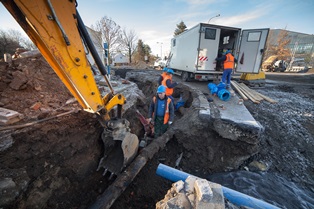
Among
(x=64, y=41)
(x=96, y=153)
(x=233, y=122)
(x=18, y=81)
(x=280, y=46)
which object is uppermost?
(x=280, y=46)

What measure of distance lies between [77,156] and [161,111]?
247 cm

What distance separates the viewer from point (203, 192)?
1114 millimetres

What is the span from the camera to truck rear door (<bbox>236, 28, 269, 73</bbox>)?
21.6 ft

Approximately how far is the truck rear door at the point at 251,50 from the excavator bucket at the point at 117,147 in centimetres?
718

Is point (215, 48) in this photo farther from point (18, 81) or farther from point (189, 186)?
point (18, 81)

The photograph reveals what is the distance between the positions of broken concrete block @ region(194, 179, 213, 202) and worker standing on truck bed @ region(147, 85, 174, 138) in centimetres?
299

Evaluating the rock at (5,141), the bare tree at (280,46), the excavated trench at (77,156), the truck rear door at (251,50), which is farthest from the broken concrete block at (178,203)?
the bare tree at (280,46)


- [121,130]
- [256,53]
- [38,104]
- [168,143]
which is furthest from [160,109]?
[256,53]

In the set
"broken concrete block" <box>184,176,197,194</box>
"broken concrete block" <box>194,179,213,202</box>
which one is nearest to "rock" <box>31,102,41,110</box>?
"broken concrete block" <box>184,176,197,194</box>

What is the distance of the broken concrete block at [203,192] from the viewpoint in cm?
109

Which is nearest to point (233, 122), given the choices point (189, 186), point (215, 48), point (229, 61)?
point (189, 186)

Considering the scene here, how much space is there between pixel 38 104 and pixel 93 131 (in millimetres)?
1771

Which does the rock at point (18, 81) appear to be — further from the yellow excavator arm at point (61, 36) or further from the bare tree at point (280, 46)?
the bare tree at point (280, 46)

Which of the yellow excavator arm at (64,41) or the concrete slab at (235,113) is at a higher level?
the yellow excavator arm at (64,41)
